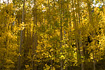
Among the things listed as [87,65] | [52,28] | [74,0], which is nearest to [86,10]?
[74,0]

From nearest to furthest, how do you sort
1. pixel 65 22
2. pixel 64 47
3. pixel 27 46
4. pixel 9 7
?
pixel 64 47, pixel 65 22, pixel 9 7, pixel 27 46

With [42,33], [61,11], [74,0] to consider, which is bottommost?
[42,33]

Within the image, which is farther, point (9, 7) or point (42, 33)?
point (9, 7)

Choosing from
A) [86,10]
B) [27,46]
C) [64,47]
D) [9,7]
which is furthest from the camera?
[27,46]

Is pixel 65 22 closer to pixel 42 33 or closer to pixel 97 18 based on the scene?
pixel 42 33

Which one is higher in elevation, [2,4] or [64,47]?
[2,4]

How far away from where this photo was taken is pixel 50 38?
7.32 meters

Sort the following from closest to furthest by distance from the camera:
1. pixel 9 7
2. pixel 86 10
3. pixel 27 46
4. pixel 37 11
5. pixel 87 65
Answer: pixel 9 7 → pixel 86 10 → pixel 37 11 → pixel 87 65 → pixel 27 46

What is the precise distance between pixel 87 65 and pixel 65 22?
11668 millimetres

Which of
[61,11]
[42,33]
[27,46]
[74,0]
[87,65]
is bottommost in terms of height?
[87,65]

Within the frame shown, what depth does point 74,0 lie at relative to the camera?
15.2 metres

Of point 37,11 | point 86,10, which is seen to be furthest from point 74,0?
point 37,11

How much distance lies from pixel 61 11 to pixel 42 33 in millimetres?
1845

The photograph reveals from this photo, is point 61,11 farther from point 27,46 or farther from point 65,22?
point 27,46
